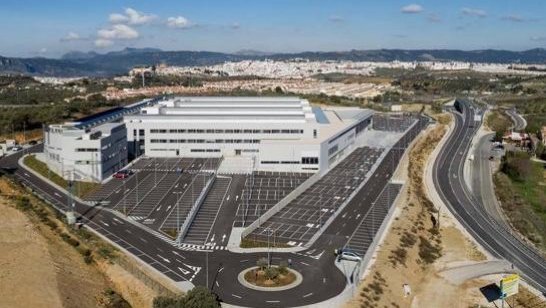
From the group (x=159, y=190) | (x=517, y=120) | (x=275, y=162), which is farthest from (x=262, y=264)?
(x=517, y=120)

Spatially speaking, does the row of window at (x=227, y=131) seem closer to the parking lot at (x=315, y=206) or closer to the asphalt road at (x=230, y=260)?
the parking lot at (x=315, y=206)

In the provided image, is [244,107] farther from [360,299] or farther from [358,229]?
[360,299]

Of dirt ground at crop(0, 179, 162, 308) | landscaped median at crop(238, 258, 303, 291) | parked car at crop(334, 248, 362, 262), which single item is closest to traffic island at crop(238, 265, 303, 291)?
landscaped median at crop(238, 258, 303, 291)

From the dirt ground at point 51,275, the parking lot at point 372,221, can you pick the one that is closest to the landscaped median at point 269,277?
the dirt ground at point 51,275

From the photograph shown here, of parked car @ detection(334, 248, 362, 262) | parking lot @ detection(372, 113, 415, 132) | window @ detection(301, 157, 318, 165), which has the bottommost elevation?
parked car @ detection(334, 248, 362, 262)

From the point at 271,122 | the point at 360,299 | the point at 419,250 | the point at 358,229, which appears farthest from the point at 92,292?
the point at 271,122

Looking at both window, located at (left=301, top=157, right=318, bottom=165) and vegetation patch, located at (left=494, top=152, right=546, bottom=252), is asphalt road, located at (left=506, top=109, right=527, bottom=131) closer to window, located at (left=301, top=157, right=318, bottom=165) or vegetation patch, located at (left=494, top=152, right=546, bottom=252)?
vegetation patch, located at (left=494, top=152, right=546, bottom=252)
